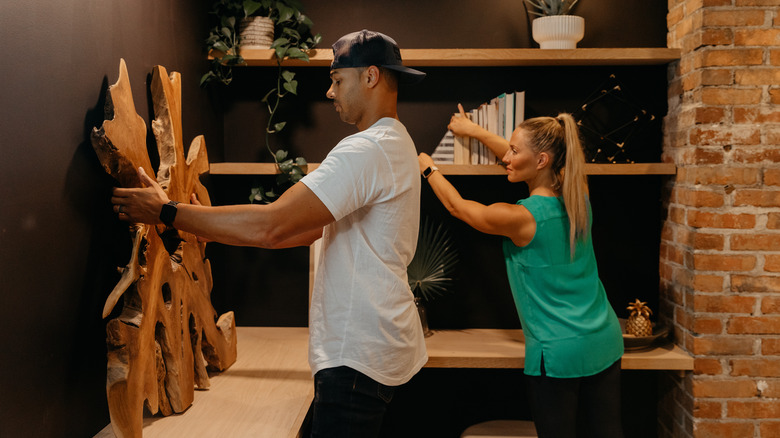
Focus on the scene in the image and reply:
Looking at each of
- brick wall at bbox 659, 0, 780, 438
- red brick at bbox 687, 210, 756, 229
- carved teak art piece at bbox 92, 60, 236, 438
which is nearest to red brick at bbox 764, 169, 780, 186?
brick wall at bbox 659, 0, 780, 438

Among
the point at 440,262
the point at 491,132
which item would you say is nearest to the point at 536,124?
the point at 491,132

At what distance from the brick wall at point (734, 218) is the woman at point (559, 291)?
52cm

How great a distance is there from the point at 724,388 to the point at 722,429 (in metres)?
0.17

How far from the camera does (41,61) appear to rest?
1.42 meters

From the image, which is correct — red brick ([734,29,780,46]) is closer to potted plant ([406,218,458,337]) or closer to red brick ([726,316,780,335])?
red brick ([726,316,780,335])

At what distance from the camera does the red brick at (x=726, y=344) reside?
2447mm

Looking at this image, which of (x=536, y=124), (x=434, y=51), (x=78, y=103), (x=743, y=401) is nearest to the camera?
(x=78, y=103)

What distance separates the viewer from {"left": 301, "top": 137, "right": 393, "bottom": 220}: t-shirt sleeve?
58.7 inches

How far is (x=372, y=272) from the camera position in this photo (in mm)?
1609

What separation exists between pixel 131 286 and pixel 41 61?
59cm

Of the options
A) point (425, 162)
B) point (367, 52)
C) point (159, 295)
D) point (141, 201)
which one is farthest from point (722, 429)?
point (141, 201)

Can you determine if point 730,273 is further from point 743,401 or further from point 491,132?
point 491,132

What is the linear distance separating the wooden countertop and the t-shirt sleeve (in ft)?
2.41

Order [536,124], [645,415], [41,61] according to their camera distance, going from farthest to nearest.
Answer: [645,415], [536,124], [41,61]
